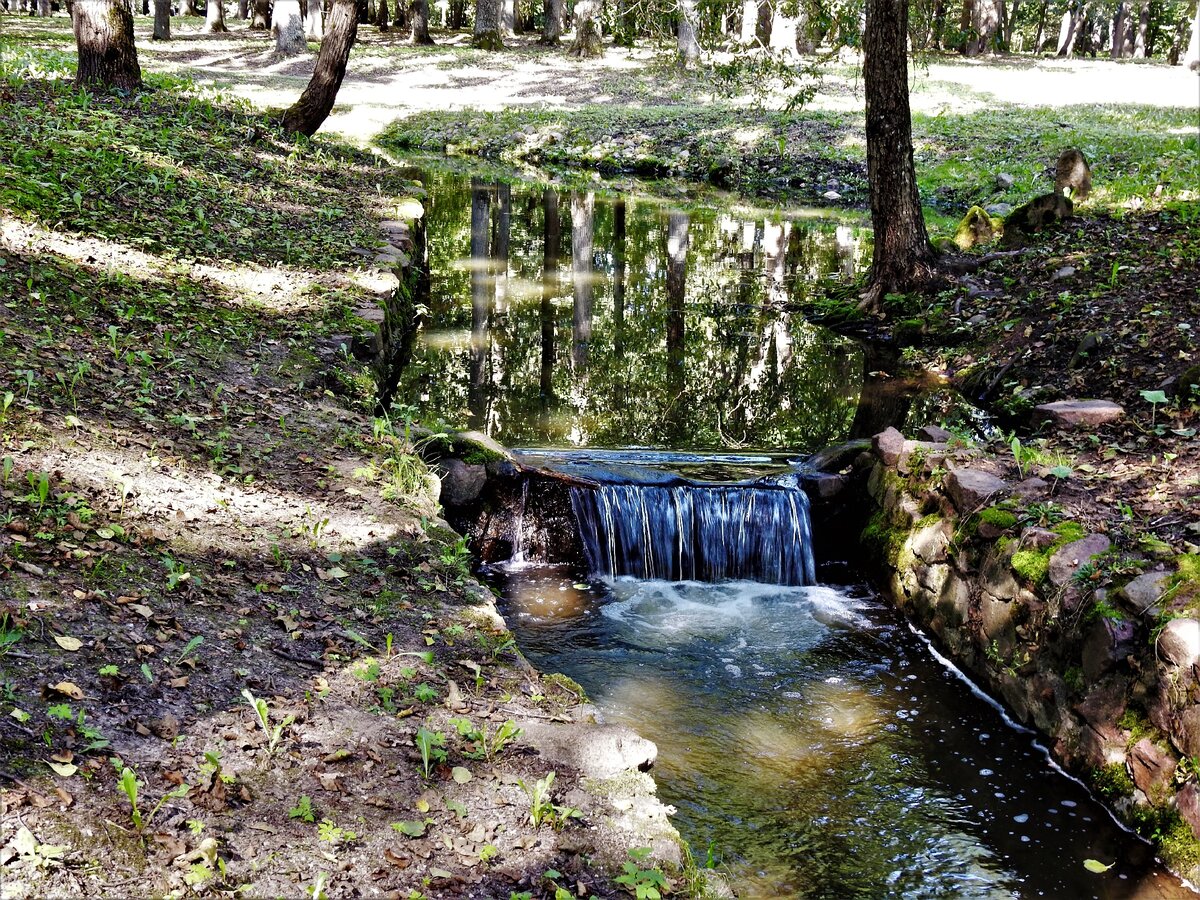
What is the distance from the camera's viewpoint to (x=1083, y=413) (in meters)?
7.77

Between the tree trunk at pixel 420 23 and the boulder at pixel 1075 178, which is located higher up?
the tree trunk at pixel 420 23

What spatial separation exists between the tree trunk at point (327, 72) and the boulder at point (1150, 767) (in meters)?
14.2

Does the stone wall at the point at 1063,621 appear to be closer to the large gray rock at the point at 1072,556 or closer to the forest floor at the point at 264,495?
the large gray rock at the point at 1072,556

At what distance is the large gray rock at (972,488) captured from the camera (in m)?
6.48

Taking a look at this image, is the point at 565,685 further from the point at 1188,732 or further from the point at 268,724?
the point at 1188,732

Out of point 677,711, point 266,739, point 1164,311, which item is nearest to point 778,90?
point 1164,311

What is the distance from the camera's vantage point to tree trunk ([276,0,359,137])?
1578 centimetres

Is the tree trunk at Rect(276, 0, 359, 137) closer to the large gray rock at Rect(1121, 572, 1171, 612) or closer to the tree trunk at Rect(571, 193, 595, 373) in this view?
the tree trunk at Rect(571, 193, 595, 373)

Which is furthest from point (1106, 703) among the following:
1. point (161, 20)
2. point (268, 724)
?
point (161, 20)

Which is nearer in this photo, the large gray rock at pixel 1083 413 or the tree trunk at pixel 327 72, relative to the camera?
the large gray rock at pixel 1083 413

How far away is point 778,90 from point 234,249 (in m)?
22.7

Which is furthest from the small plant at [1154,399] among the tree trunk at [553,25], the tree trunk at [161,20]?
the tree trunk at [161,20]

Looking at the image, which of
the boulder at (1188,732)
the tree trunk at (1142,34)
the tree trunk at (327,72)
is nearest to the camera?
the boulder at (1188,732)

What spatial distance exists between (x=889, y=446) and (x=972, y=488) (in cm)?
124
